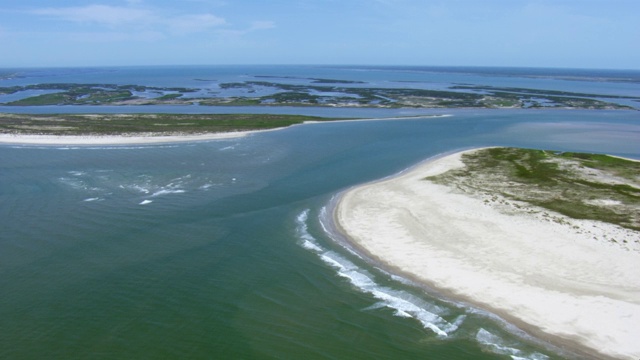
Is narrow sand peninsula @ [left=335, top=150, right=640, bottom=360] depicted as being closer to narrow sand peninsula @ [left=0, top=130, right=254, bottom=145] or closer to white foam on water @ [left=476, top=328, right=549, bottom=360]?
white foam on water @ [left=476, top=328, right=549, bottom=360]

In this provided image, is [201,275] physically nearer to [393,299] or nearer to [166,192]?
[393,299]

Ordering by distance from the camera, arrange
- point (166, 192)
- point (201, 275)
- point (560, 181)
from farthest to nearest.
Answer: point (560, 181) < point (166, 192) < point (201, 275)

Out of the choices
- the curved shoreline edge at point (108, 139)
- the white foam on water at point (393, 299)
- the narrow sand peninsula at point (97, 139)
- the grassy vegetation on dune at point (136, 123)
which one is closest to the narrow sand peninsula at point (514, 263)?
the white foam on water at point (393, 299)

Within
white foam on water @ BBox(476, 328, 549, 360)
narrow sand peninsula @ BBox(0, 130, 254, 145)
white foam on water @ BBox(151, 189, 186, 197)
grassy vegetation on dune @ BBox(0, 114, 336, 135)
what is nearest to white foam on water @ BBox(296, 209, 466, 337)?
white foam on water @ BBox(476, 328, 549, 360)

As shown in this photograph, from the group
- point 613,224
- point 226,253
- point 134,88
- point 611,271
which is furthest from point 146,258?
point 134,88

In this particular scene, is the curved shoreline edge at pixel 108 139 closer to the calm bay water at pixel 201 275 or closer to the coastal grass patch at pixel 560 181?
the calm bay water at pixel 201 275

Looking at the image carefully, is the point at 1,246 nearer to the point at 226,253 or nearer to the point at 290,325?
the point at 226,253

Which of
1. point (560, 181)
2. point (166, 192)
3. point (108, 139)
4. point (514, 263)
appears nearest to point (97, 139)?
point (108, 139)
